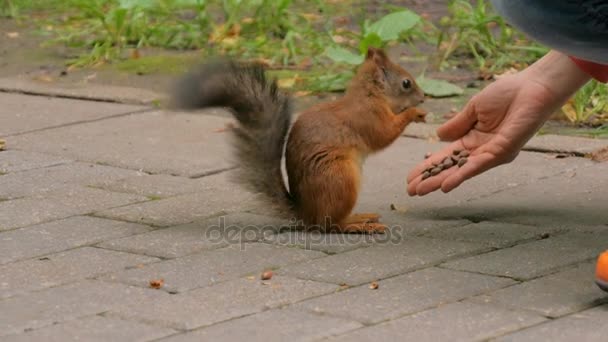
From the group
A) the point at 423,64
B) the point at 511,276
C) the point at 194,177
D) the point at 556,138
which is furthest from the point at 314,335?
the point at 423,64

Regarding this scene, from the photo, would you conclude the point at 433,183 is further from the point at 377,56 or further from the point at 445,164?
the point at 377,56

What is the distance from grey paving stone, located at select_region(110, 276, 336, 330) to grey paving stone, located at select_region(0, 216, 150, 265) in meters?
0.62

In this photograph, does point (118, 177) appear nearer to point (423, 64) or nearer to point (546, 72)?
point (546, 72)

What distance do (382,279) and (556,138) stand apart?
181 centimetres

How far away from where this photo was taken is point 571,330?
2797 mm

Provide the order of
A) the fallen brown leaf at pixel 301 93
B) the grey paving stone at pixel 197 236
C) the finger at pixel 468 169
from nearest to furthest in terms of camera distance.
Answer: the grey paving stone at pixel 197 236 < the finger at pixel 468 169 < the fallen brown leaf at pixel 301 93

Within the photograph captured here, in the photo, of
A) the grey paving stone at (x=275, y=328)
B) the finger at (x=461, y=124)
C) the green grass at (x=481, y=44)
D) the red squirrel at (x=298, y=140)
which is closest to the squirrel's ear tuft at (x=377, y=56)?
the red squirrel at (x=298, y=140)

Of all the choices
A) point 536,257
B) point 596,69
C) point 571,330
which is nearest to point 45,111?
point 596,69

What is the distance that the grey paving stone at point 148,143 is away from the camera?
4.70 metres

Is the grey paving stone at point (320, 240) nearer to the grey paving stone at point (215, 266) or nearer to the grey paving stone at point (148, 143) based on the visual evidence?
the grey paving stone at point (215, 266)

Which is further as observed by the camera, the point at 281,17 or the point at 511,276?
the point at 281,17

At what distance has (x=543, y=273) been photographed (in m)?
3.26

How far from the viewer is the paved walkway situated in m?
2.89

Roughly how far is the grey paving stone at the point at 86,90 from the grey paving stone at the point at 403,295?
273 centimetres
